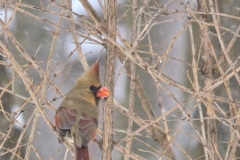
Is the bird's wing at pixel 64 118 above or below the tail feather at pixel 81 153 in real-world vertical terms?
above

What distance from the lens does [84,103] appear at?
2.65 meters

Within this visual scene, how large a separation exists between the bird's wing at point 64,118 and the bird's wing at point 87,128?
5cm

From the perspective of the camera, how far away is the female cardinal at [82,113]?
2.40m

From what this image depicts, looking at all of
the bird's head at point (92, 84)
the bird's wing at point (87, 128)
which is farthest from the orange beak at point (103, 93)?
the bird's wing at point (87, 128)

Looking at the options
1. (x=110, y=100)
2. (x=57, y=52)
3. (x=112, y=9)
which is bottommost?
(x=110, y=100)

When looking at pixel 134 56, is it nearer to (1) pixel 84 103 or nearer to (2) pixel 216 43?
(1) pixel 84 103

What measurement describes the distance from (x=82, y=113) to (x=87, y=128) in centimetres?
13

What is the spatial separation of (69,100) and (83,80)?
7.1 inches

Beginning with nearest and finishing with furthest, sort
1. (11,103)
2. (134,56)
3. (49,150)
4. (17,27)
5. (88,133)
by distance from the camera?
(134,56) < (88,133) < (11,103) < (17,27) < (49,150)

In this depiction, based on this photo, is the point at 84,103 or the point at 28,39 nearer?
the point at 84,103

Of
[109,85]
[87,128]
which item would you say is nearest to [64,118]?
[87,128]

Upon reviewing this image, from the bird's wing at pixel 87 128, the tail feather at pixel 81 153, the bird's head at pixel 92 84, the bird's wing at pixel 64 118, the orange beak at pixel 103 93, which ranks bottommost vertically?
the tail feather at pixel 81 153

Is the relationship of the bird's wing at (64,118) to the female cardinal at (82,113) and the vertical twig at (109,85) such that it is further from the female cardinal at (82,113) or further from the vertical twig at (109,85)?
the vertical twig at (109,85)

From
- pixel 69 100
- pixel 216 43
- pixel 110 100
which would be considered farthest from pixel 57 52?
pixel 110 100
